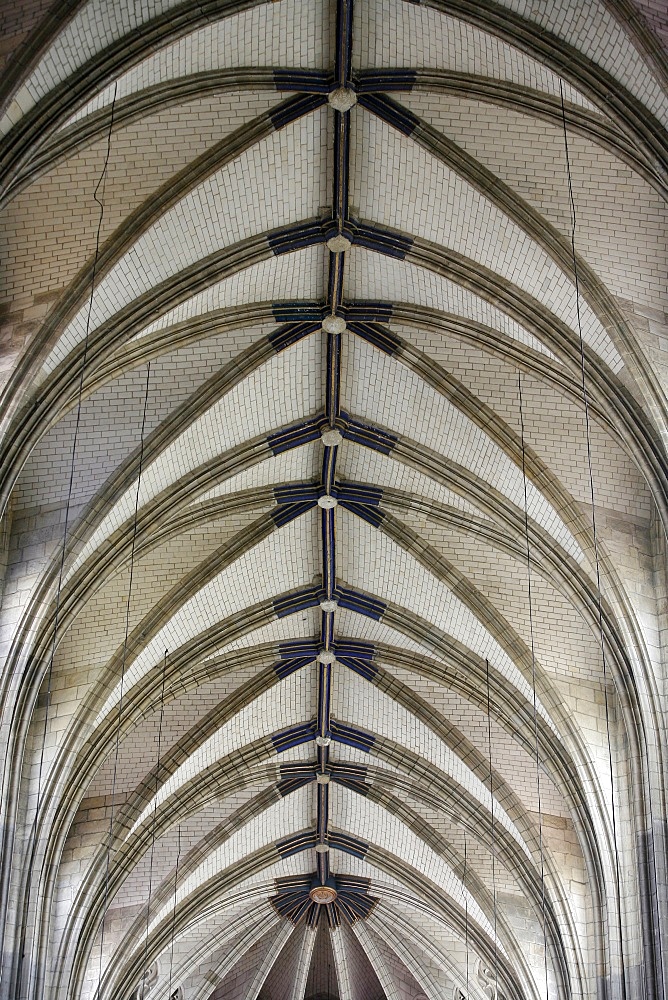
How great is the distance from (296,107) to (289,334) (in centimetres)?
428

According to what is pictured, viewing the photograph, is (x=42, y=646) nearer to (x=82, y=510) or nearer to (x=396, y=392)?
(x=82, y=510)

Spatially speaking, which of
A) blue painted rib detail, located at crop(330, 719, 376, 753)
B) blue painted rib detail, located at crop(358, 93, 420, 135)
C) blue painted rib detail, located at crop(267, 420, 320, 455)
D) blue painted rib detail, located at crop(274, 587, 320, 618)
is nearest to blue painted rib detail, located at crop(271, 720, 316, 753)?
blue painted rib detail, located at crop(330, 719, 376, 753)

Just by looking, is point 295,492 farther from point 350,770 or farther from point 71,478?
point 350,770

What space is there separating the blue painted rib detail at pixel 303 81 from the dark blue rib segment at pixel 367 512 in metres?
8.59

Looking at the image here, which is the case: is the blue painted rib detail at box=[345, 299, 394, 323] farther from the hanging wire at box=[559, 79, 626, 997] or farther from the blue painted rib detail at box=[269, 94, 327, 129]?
the blue painted rib detail at box=[269, 94, 327, 129]

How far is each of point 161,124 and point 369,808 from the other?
1814cm

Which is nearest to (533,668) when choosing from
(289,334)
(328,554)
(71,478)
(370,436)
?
(328,554)

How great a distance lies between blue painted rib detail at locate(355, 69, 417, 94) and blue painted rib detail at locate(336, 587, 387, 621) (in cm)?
1092

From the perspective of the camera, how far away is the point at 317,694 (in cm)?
2947

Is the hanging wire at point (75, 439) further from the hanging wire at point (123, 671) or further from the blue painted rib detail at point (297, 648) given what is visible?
the blue painted rib detail at point (297, 648)

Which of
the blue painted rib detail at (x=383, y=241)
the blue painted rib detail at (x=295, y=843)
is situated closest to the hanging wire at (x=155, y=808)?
the blue painted rib detail at (x=295, y=843)

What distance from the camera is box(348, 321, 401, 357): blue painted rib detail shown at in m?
22.1

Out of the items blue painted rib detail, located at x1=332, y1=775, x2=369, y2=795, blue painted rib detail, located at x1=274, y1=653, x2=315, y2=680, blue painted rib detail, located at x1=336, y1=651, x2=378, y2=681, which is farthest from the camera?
blue painted rib detail, located at x1=332, y1=775, x2=369, y2=795

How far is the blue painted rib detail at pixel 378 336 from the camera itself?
22.1 meters
